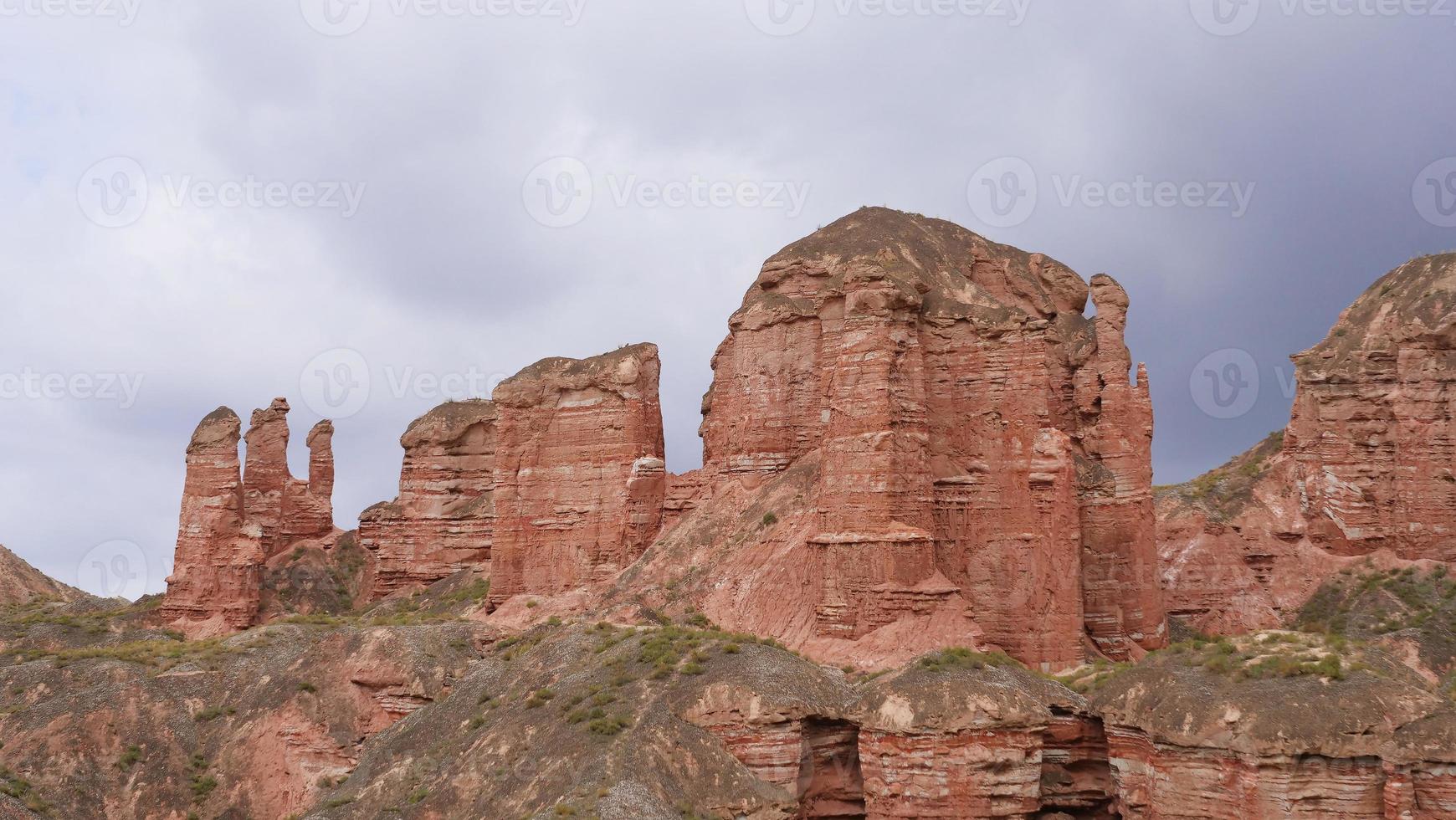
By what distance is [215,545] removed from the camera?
6694 centimetres

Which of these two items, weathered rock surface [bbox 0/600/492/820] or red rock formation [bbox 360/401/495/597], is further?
red rock formation [bbox 360/401/495/597]

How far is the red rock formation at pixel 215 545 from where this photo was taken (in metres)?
66.4

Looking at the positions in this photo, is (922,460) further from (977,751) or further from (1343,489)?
(1343,489)

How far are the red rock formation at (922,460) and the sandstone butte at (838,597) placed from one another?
0.12 metres

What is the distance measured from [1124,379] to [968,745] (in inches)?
1147

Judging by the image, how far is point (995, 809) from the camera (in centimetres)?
2838

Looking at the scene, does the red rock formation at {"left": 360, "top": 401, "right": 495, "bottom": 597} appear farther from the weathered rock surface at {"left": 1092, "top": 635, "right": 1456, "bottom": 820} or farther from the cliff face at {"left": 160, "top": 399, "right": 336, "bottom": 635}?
the weathered rock surface at {"left": 1092, "top": 635, "right": 1456, "bottom": 820}

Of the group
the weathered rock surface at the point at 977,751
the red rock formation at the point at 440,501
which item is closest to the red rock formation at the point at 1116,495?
the weathered rock surface at the point at 977,751

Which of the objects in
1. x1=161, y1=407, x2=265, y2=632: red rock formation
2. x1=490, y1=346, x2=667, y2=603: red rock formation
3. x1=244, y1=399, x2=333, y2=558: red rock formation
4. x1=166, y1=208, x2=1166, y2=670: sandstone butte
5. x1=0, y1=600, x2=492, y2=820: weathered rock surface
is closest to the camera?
x1=0, y1=600, x2=492, y2=820: weathered rock surface

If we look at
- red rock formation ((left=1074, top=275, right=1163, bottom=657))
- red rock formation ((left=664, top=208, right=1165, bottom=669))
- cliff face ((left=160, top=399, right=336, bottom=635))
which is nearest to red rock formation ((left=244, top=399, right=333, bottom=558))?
cliff face ((left=160, top=399, right=336, bottom=635))

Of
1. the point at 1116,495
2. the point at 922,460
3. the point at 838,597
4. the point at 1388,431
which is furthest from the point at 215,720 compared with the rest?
the point at 1388,431

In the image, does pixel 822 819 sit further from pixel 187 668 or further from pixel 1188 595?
pixel 1188 595

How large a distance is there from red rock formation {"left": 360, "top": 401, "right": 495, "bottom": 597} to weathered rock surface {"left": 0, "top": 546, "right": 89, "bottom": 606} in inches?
980

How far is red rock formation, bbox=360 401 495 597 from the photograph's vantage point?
2643 inches
